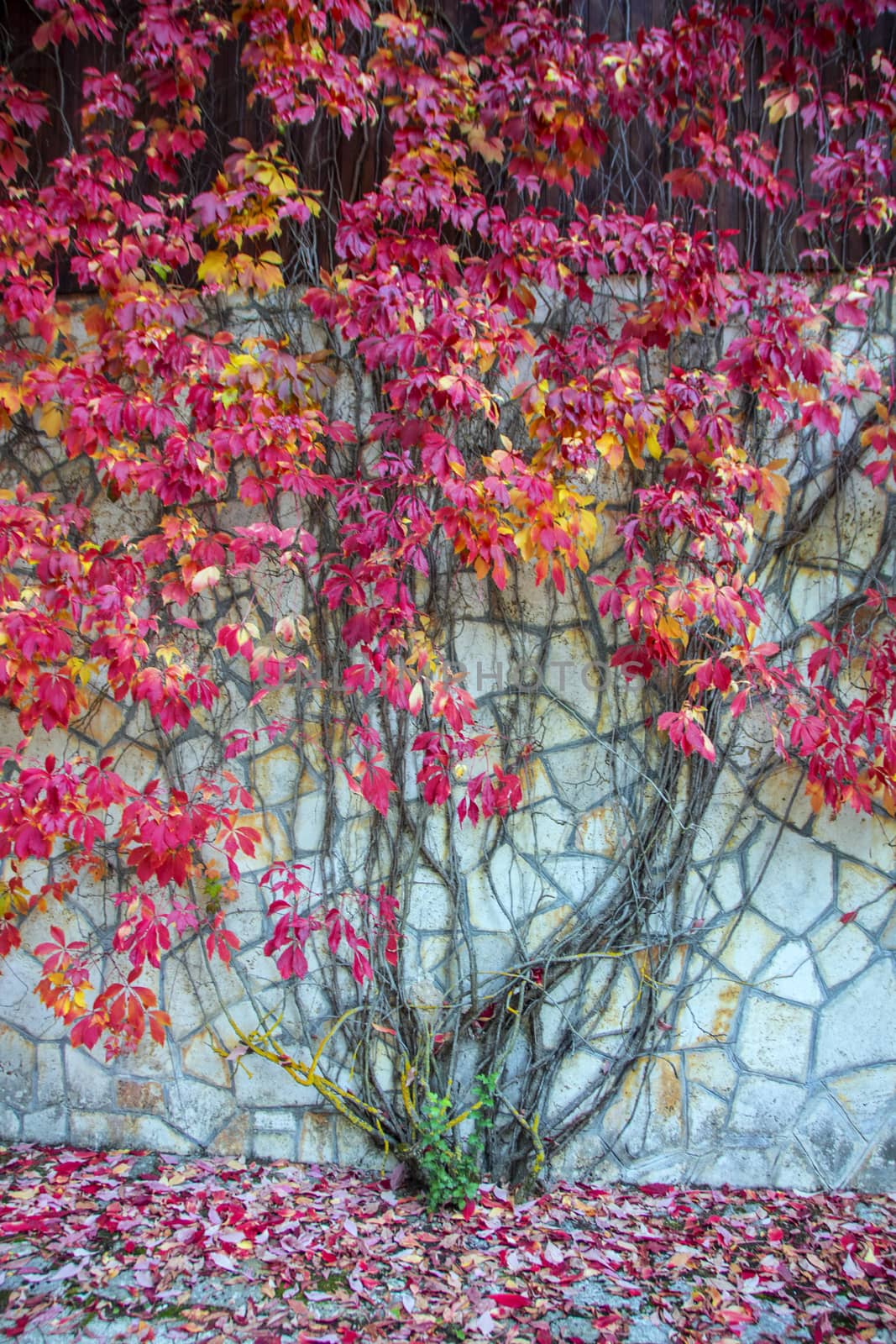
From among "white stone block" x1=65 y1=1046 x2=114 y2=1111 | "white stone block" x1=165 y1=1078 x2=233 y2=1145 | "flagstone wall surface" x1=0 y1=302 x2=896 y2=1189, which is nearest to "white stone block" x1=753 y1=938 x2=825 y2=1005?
"flagstone wall surface" x1=0 y1=302 x2=896 y2=1189

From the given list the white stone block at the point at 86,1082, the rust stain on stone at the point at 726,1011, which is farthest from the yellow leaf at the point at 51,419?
the rust stain on stone at the point at 726,1011

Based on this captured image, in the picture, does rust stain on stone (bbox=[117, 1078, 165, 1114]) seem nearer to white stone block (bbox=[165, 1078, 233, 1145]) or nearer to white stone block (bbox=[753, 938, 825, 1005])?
white stone block (bbox=[165, 1078, 233, 1145])

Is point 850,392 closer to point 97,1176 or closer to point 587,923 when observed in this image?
point 587,923

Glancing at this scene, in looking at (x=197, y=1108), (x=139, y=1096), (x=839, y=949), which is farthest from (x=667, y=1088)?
(x=139, y=1096)

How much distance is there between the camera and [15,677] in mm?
2242

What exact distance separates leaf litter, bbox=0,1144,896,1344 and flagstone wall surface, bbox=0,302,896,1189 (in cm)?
12

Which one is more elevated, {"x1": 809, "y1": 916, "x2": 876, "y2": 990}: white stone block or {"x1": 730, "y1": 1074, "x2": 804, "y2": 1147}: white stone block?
{"x1": 809, "y1": 916, "x2": 876, "y2": 990}: white stone block

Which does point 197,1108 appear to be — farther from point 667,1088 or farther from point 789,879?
point 789,879

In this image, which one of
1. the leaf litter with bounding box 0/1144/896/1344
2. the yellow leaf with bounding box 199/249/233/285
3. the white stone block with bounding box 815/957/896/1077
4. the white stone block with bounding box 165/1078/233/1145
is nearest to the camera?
the leaf litter with bounding box 0/1144/896/1344

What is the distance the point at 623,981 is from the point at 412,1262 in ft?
2.86

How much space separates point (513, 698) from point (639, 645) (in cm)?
41

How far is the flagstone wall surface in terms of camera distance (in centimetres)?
239

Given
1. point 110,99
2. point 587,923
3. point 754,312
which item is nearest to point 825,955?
point 587,923

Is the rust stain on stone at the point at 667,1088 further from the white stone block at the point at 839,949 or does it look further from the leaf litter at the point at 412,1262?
the white stone block at the point at 839,949
